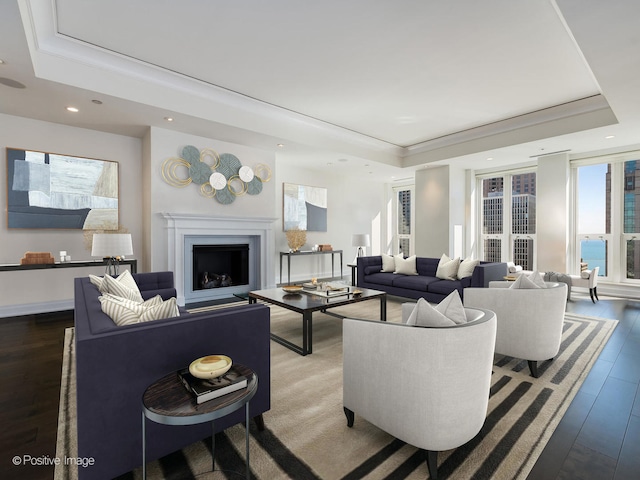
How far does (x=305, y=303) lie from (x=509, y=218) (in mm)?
6192

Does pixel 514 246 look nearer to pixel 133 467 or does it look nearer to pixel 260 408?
pixel 260 408

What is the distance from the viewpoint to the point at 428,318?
1664 millimetres

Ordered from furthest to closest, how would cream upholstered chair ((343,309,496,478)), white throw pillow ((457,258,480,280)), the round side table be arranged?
white throw pillow ((457,258,480,280))
cream upholstered chair ((343,309,496,478))
the round side table

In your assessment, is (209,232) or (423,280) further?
(209,232)

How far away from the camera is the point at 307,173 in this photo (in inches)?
296

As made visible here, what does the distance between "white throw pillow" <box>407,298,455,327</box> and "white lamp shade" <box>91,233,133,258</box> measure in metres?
3.58

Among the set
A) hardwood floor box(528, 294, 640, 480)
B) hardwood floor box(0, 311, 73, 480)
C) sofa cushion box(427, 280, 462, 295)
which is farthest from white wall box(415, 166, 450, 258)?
hardwood floor box(0, 311, 73, 480)

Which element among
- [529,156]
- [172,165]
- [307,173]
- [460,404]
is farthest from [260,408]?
[529,156]

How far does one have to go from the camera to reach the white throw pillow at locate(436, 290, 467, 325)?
172 cm

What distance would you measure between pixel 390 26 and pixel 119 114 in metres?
3.45

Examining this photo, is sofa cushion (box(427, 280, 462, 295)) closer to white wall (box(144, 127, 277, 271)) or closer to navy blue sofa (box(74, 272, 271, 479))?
white wall (box(144, 127, 277, 271))

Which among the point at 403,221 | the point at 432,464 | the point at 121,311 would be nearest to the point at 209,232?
the point at 121,311

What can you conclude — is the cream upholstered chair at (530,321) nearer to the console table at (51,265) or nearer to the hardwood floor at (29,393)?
the hardwood floor at (29,393)

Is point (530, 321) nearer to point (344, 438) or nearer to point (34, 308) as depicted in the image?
point (344, 438)
